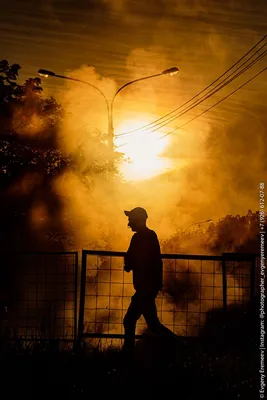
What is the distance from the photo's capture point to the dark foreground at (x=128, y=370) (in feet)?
23.4

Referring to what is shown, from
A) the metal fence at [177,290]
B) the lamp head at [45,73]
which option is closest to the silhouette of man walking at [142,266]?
the metal fence at [177,290]

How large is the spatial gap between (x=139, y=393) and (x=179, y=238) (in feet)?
198

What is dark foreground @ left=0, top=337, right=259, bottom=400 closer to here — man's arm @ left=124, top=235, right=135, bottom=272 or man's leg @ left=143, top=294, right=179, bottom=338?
man's leg @ left=143, top=294, right=179, bottom=338

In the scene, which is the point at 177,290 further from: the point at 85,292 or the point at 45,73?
the point at 45,73

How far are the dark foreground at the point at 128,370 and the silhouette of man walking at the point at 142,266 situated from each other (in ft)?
1.88

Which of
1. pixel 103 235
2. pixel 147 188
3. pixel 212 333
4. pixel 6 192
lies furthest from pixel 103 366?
pixel 147 188

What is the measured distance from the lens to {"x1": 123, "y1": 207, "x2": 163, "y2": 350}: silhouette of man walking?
30.9 ft

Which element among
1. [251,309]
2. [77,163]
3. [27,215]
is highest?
[77,163]

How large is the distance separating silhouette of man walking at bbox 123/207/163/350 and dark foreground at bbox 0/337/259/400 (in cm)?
57

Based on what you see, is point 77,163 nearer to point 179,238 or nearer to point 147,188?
point 147,188

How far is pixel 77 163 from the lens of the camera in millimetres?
29016

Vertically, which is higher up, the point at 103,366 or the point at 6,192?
the point at 6,192

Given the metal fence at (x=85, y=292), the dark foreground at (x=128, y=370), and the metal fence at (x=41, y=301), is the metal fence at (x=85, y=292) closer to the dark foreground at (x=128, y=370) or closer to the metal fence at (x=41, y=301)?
the metal fence at (x=41, y=301)

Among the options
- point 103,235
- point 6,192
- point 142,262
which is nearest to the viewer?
point 142,262
